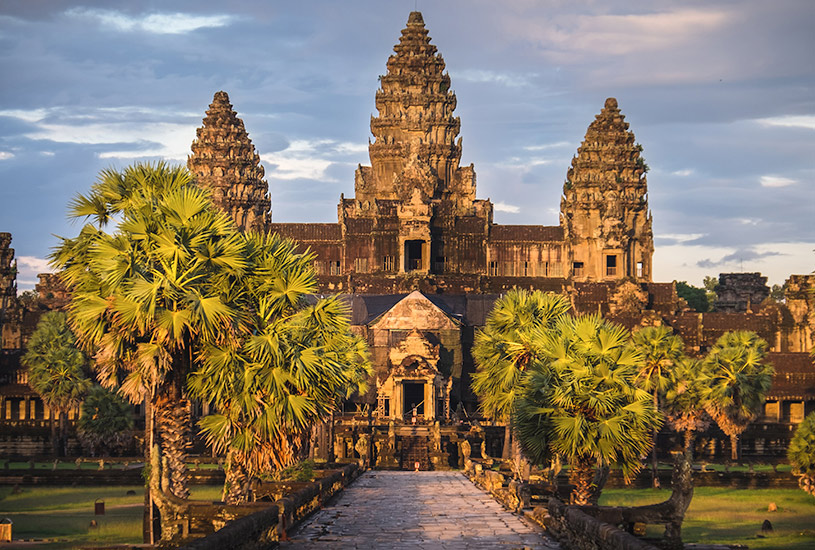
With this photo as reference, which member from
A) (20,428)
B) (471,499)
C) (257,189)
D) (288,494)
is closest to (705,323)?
(257,189)

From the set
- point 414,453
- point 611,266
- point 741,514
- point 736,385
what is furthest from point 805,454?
point 611,266

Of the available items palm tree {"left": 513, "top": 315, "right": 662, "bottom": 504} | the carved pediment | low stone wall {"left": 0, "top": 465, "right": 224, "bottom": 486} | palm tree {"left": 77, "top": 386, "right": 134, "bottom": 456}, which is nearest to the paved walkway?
palm tree {"left": 513, "top": 315, "right": 662, "bottom": 504}

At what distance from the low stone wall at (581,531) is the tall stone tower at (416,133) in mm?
93534

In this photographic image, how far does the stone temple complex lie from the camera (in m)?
92.4

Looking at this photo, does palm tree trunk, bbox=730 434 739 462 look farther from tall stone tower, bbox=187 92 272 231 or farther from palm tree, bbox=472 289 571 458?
tall stone tower, bbox=187 92 272 231

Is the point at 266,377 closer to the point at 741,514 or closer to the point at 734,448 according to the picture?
the point at 741,514

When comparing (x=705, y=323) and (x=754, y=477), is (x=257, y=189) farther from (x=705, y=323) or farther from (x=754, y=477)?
(x=754, y=477)

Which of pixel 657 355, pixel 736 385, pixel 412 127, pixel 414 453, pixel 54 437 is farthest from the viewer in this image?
pixel 412 127

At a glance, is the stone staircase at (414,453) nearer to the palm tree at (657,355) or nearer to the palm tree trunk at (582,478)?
the palm tree at (657,355)

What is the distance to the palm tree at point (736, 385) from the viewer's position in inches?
3044

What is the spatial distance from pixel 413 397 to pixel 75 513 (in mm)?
41980

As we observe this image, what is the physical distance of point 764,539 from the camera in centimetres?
4778

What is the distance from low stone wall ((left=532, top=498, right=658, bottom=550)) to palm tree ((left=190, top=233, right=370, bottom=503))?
6.79 m

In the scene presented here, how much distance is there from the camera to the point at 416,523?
108 feet
